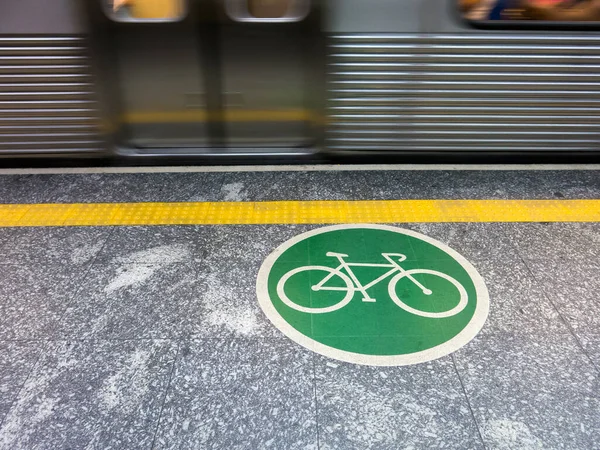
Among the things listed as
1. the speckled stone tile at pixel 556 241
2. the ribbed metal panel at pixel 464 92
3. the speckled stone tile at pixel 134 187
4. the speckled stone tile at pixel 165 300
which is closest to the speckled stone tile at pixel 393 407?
the speckled stone tile at pixel 165 300

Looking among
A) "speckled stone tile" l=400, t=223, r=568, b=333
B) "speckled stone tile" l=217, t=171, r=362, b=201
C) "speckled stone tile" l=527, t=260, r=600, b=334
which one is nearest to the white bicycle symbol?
"speckled stone tile" l=400, t=223, r=568, b=333

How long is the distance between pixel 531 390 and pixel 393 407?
0.59 meters

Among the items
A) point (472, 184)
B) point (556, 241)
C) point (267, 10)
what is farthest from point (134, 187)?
point (556, 241)

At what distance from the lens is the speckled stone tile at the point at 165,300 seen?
249cm

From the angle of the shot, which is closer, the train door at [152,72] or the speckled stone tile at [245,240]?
the speckled stone tile at [245,240]

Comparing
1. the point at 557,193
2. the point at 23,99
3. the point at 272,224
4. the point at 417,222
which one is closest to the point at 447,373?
the point at 417,222

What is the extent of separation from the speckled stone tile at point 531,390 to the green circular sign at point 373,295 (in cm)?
15

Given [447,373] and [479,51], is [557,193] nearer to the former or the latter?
[479,51]

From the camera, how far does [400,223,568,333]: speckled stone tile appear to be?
8.36ft

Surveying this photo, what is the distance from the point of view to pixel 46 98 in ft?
12.2

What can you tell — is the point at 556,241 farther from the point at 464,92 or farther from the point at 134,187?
the point at 134,187

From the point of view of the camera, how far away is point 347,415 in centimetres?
207

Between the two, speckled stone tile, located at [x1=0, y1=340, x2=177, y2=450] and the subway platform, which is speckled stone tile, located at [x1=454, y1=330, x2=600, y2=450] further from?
speckled stone tile, located at [x1=0, y1=340, x2=177, y2=450]

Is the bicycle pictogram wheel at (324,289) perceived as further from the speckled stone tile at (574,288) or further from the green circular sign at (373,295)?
the speckled stone tile at (574,288)
